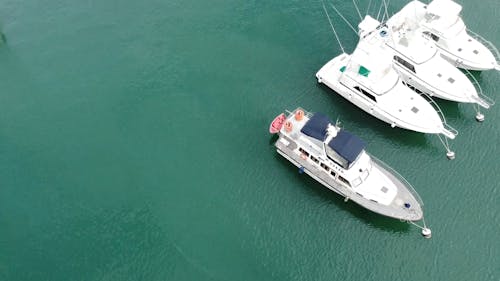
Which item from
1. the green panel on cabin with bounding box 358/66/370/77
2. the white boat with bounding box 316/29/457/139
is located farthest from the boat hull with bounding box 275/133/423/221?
the green panel on cabin with bounding box 358/66/370/77

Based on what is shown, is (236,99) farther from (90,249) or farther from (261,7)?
(90,249)

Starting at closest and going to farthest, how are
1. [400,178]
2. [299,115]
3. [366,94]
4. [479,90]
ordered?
[400,178]
[299,115]
[366,94]
[479,90]

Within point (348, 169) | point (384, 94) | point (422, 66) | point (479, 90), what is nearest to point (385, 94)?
point (384, 94)

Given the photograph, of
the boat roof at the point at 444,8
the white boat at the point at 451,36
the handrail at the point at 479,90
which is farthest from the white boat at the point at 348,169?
the boat roof at the point at 444,8

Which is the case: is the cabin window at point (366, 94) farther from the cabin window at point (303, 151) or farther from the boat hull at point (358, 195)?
the cabin window at point (303, 151)

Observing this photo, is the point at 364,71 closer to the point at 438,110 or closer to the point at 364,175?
the point at 438,110

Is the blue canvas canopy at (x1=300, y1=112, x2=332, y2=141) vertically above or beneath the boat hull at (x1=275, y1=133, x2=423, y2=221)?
above

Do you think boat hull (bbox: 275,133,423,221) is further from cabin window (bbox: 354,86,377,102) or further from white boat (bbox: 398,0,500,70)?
white boat (bbox: 398,0,500,70)
